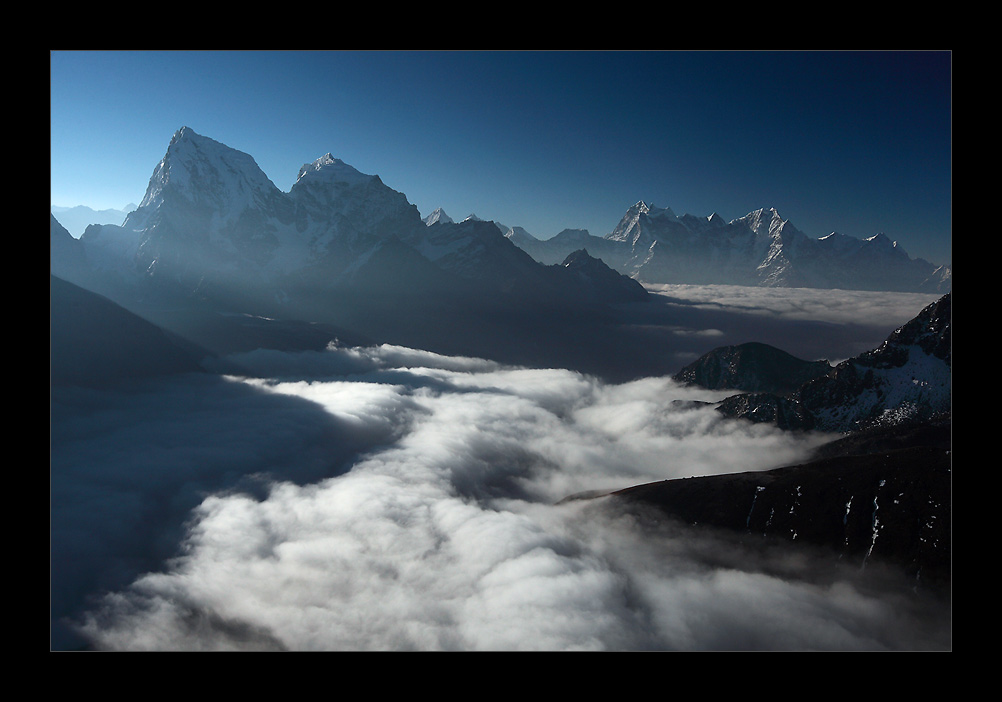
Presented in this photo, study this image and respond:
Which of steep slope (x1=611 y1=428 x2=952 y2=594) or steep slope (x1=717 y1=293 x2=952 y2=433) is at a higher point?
steep slope (x1=717 y1=293 x2=952 y2=433)

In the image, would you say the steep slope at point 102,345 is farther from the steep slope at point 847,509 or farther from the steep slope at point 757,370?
the steep slope at point 757,370

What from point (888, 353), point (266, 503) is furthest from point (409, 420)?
point (888, 353)

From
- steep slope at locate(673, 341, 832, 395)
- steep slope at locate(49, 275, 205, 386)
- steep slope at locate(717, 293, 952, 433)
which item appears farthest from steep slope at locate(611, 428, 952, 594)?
steep slope at locate(49, 275, 205, 386)

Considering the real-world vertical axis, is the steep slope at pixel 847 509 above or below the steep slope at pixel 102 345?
below

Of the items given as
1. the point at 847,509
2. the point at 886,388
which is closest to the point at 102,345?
the point at 847,509

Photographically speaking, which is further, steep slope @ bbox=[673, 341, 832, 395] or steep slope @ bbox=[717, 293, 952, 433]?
steep slope @ bbox=[673, 341, 832, 395]

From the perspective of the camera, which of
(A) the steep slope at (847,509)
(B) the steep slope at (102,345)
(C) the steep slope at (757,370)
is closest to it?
(A) the steep slope at (847,509)

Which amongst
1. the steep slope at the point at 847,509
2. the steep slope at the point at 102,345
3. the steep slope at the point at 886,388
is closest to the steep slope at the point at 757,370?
the steep slope at the point at 886,388

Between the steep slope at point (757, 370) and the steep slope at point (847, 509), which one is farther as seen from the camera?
the steep slope at point (757, 370)

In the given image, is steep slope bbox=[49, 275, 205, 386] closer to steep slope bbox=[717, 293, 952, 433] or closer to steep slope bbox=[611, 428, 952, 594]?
steep slope bbox=[611, 428, 952, 594]
